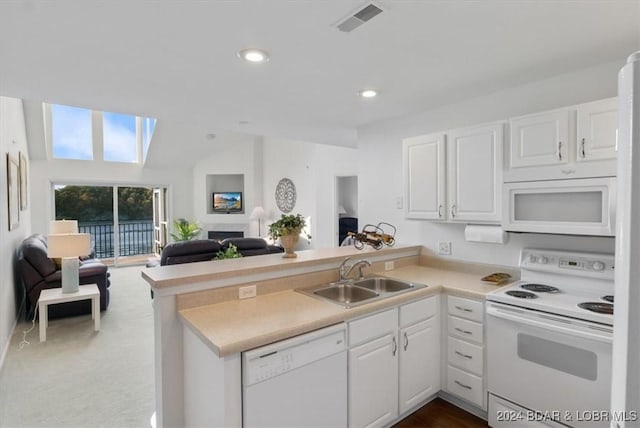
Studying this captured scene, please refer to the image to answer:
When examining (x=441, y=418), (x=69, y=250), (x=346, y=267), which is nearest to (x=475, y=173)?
(x=346, y=267)

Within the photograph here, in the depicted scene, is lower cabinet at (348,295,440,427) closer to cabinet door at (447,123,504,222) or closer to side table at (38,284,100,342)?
cabinet door at (447,123,504,222)

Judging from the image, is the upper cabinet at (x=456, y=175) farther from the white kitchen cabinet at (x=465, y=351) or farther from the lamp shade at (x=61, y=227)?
the lamp shade at (x=61, y=227)

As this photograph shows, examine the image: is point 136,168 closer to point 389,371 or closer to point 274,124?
point 274,124

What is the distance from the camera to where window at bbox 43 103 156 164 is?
7242 mm

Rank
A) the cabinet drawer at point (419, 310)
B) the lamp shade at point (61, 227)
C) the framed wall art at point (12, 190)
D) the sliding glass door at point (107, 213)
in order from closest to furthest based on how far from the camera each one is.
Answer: the cabinet drawer at point (419, 310)
the framed wall art at point (12, 190)
the lamp shade at point (61, 227)
the sliding glass door at point (107, 213)

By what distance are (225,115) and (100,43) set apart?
1.63 metres

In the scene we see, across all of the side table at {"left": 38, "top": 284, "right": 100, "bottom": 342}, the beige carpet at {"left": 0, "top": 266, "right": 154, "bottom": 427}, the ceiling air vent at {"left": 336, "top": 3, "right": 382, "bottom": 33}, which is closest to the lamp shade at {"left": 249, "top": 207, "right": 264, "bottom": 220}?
the beige carpet at {"left": 0, "top": 266, "right": 154, "bottom": 427}

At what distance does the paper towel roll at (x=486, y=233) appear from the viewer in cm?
243

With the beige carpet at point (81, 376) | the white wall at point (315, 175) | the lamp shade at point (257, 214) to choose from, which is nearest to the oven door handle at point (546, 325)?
the beige carpet at point (81, 376)

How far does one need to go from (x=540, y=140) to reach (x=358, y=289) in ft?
5.27

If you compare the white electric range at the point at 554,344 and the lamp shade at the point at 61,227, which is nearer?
the white electric range at the point at 554,344

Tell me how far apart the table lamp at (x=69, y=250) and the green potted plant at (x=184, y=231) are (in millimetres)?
4068

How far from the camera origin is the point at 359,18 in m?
1.59

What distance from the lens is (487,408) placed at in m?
2.22
